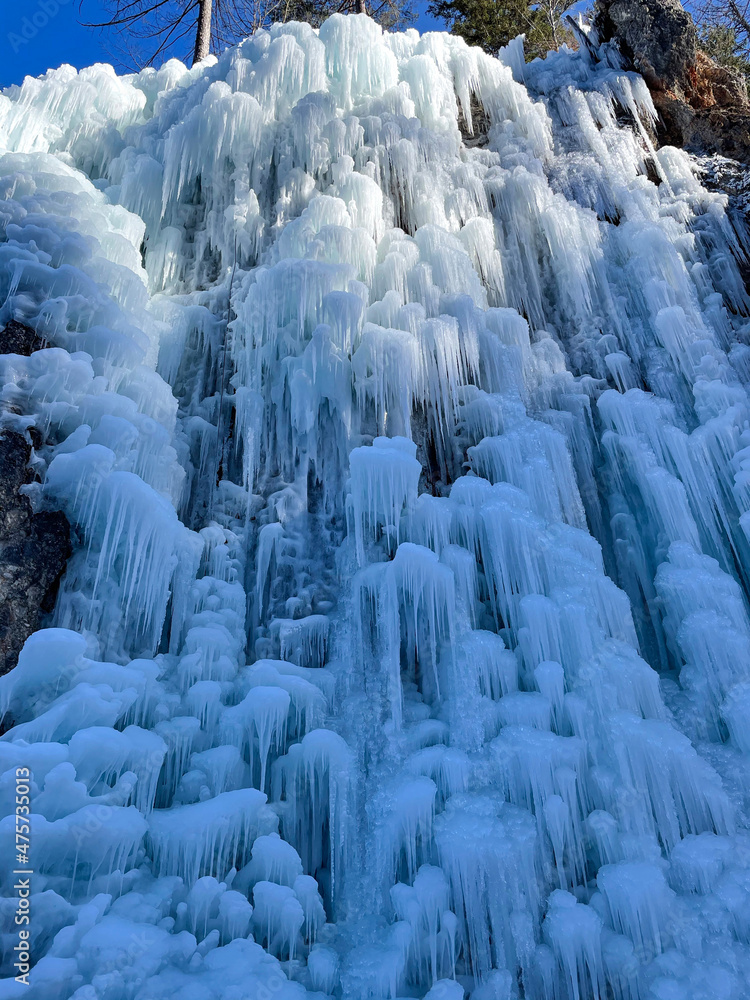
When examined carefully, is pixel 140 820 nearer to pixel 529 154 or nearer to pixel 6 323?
pixel 6 323

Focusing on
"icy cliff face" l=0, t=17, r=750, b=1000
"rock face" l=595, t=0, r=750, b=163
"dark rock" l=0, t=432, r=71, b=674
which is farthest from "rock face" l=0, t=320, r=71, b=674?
"rock face" l=595, t=0, r=750, b=163

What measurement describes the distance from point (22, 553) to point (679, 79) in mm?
11226

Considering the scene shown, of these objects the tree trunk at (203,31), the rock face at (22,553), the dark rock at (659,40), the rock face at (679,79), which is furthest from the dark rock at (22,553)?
the tree trunk at (203,31)

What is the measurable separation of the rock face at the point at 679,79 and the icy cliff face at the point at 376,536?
1.04 meters

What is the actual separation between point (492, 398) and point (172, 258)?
448 cm

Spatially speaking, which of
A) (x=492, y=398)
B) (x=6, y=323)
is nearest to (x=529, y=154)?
(x=492, y=398)

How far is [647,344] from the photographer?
Answer: 820 cm

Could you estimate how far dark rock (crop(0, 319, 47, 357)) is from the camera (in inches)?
242

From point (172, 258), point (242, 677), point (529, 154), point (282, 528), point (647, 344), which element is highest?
point (529, 154)

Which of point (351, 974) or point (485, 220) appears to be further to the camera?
point (485, 220)

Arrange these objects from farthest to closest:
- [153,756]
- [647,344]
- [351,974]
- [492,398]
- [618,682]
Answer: [647,344] < [492,398] < [618,682] < [153,756] < [351,974]

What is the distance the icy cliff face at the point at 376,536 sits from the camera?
4.41 m
